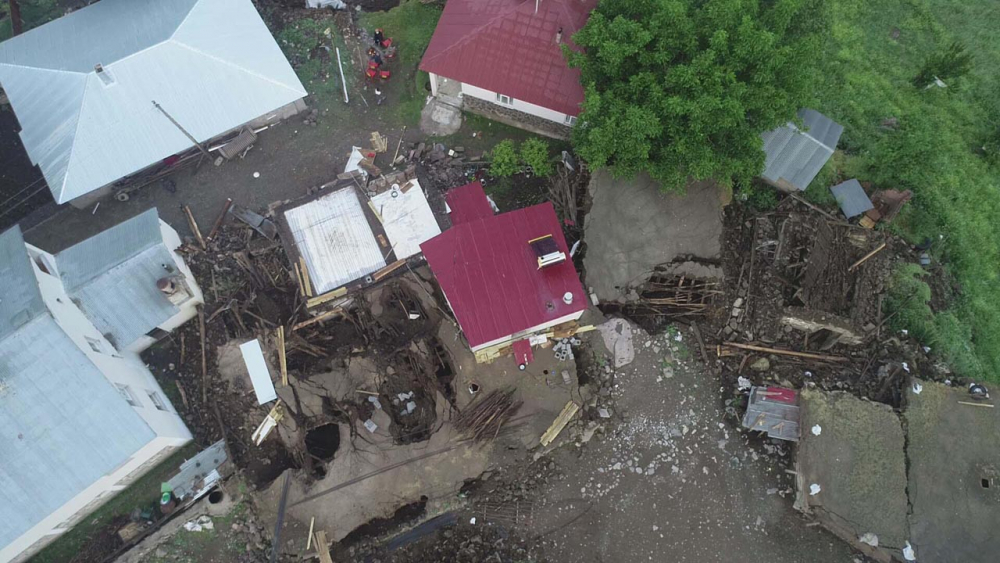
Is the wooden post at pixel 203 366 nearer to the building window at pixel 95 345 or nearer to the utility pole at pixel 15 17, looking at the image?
the building window at pixel 95 345

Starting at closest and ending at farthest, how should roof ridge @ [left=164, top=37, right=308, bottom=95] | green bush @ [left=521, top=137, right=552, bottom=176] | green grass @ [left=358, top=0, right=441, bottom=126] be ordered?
roof ridge @ [left=164, top=37, right=308, bottom=95] < green bush @ [left=521, top=137, right=552, bottom=176] < green grass @ [left=358, top=0, right=441, bottom=126]

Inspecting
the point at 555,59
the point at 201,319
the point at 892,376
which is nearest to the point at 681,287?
the point at 892,376

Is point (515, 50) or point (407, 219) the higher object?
point (515, 50)

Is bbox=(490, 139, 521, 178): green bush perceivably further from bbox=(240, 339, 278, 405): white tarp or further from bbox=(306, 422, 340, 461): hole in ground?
bbox=(306, 422, 340, 461): hole in ground

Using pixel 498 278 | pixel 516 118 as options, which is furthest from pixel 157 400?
pixel 516 118

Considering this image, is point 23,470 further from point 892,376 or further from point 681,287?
point 892,376

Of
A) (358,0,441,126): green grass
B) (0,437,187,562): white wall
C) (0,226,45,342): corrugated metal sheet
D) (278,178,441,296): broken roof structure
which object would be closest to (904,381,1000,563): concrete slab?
(278,178,441,296): broken roof structure

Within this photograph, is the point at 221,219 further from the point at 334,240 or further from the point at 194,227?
the point at 334,240
